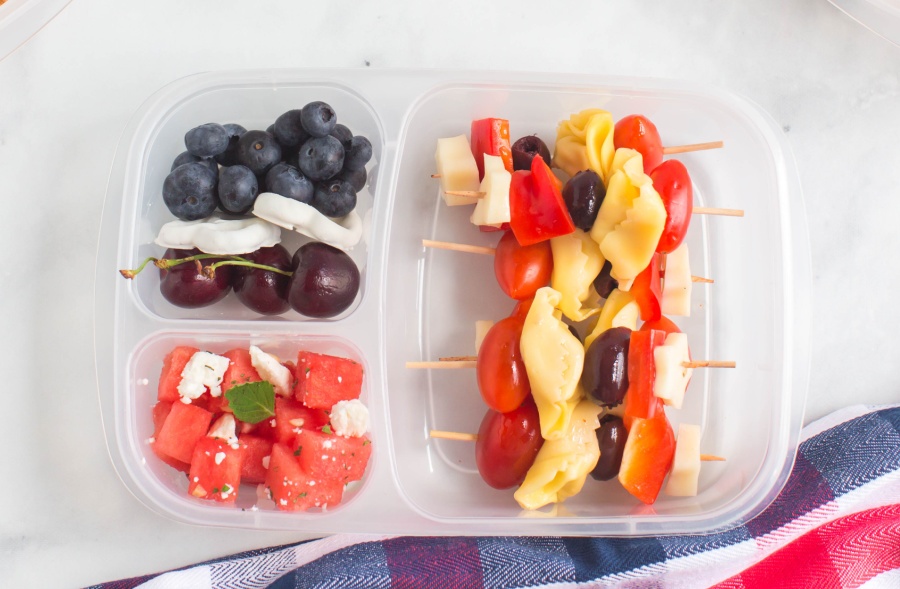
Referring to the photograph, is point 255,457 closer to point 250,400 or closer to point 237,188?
point 250,400

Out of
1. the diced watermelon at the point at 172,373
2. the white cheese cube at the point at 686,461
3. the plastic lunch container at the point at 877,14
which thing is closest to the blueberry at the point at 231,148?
the diced watermelon at the point at 172,373

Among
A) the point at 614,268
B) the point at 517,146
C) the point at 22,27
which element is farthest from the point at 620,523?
the point at 22,27

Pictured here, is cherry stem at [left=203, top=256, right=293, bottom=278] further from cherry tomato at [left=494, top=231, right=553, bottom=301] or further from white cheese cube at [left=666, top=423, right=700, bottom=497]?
white cheese cube at [left=666, top=423, right=700, bottom=497]

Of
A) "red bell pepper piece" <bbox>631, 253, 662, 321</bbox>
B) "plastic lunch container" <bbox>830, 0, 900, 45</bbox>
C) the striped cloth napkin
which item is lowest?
the striped cloth napkin

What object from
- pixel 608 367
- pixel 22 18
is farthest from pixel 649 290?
pixel 22 18

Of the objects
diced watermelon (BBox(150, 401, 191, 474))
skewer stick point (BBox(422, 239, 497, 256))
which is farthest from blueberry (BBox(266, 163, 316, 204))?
diced watermelon (BBox(150, 401, 191, 474))
